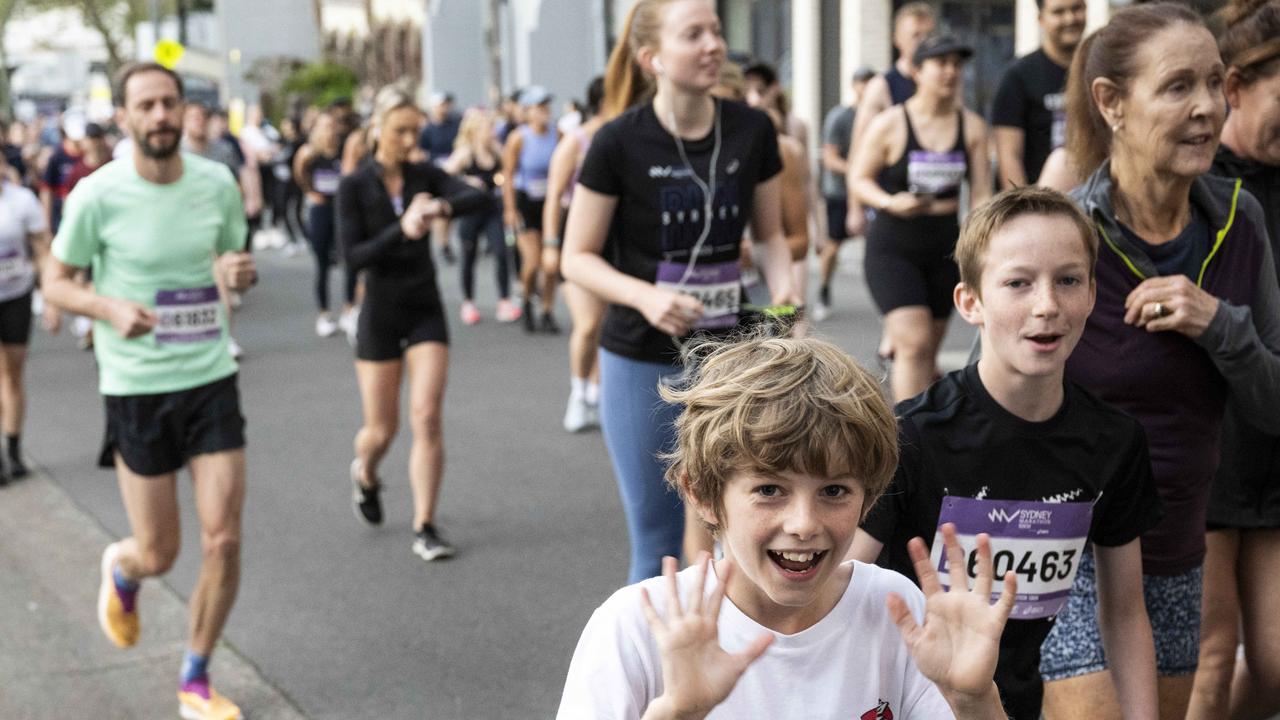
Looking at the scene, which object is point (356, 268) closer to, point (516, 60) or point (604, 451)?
point (604, 451)

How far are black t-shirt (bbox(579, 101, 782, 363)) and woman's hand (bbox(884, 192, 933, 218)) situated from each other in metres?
1.91

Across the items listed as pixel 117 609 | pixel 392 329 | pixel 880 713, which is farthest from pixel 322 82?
pixel 880 713

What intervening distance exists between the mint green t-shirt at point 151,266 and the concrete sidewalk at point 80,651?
3.18 ft

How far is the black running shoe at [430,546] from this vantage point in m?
6.60

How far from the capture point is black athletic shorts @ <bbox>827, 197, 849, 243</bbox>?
1323 centimetres

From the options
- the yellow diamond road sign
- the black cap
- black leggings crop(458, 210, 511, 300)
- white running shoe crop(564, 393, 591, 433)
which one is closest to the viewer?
the black cap

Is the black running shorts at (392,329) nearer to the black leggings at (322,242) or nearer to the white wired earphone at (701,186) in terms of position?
the white wired earphone at (701,186)

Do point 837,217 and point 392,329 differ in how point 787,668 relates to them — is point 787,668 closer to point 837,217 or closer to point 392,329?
point 392,329

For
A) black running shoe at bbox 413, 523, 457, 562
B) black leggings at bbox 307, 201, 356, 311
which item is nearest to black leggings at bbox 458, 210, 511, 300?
black leggings at bbox 307, 201, 356, 311

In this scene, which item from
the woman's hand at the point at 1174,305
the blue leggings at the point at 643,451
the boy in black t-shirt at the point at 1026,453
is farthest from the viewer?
the blue leggings at the point at 643,451

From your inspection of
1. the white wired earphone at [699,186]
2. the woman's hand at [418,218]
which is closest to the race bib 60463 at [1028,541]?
the white wired earphone at [699,186]

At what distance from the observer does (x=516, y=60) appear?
114 ft

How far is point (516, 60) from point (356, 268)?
2858cm

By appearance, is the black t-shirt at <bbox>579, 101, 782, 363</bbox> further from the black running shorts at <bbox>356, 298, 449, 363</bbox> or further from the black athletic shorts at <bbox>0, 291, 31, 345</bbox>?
the black athletic shorts at <bbox>0, 291, 31, 345</bbox>
